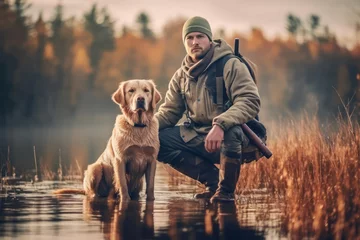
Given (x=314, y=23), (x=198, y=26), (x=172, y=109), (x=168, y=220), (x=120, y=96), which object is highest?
(x=314, y=23)

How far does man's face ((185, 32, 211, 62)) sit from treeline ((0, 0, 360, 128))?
40.4 meters

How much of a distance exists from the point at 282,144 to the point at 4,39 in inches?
1893

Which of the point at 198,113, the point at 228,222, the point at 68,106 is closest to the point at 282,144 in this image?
the point at 198,113

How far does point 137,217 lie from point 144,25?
4156 inches

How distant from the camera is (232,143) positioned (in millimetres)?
7992

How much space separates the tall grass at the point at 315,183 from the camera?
6.09 metres

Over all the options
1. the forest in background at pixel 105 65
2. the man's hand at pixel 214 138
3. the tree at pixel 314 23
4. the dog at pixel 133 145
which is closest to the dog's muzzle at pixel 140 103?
the dog at pixel 133 145

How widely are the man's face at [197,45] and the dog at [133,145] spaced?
1.79 ft

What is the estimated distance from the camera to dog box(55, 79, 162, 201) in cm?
840

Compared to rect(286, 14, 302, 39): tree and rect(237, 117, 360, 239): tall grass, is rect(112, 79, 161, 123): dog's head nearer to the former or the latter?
rect(237, 117, 360, 239): tall grass

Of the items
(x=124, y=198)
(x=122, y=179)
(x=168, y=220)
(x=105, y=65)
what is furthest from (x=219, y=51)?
(x=105, y=65)

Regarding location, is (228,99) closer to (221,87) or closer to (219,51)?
(221,87)

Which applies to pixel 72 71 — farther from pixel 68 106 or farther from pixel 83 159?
pixel 83 159

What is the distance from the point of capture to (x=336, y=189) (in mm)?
6918
